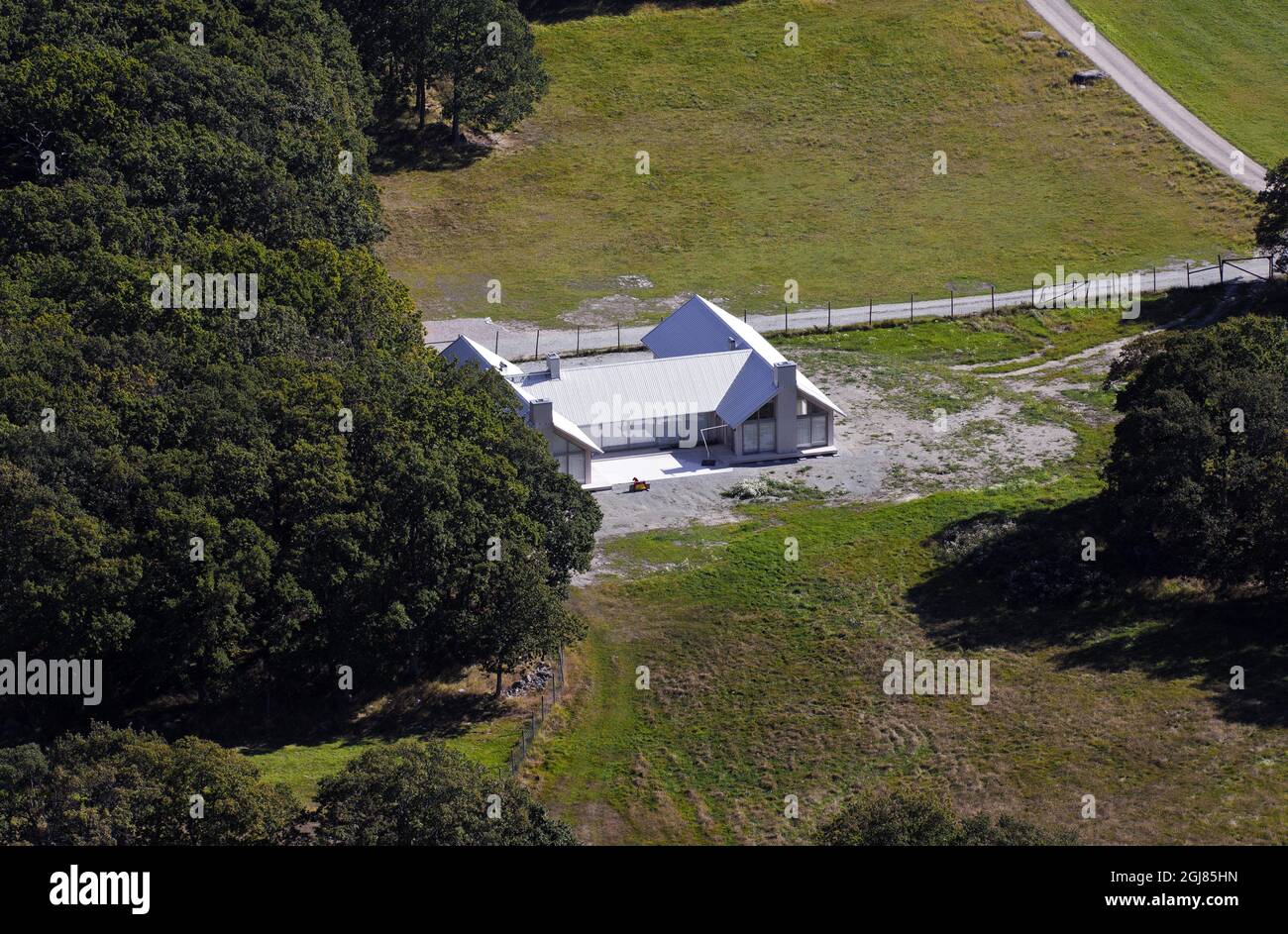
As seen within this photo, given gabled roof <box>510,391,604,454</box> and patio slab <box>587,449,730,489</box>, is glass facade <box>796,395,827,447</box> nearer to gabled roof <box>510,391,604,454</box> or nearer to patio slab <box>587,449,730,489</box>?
patio slab <box>587,449,730,489</box>

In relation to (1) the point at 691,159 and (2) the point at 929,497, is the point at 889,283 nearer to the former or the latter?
(1) the point at 691,159

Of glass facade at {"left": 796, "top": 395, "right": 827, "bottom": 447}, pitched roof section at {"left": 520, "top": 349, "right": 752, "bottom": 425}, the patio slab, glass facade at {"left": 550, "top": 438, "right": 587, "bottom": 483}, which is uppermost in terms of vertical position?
pitched roof section at {"left": 520, "top": 349, "right": 752, "bottom": 425}

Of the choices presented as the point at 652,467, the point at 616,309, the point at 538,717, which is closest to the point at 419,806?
the point at 538,717

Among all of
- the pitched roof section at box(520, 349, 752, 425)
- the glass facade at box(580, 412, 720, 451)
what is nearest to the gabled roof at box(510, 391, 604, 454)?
the pitched roof section at box(520, 349, 752, 425)

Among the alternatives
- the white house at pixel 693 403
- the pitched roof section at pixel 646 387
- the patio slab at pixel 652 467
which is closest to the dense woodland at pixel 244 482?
the pitched roof section at pixel 646 387

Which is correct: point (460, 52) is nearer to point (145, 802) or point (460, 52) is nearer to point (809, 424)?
point (809, 424)

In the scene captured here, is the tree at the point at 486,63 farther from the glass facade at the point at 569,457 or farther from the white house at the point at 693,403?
the glass facade at the point at 569,457
